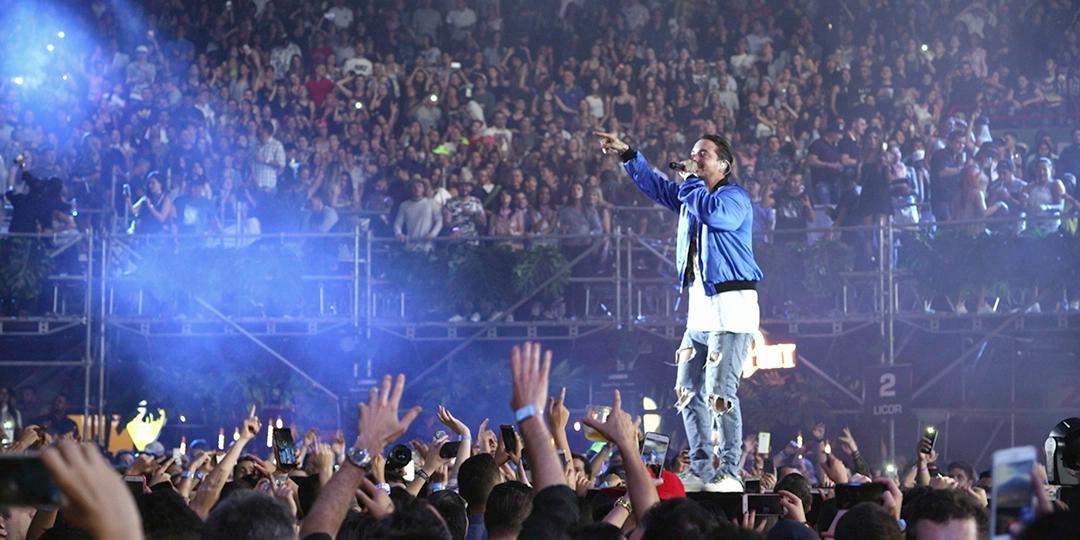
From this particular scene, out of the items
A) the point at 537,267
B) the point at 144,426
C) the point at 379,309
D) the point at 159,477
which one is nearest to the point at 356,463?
the point at 159,477

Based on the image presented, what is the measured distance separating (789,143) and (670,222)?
2243 mm

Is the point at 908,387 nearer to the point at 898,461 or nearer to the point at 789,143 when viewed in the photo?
the point at 898,461

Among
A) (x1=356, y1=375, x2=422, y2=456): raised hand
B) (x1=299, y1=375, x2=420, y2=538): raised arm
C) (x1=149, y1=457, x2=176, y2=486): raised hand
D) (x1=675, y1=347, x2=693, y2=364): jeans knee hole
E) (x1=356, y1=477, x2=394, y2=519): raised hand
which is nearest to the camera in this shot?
(x1=299, y1=375, x2=420, y2=538): raised arm

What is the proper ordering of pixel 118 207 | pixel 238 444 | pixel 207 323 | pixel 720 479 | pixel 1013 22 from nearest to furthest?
pixel 238 444, pixel 720 479, pixel 207 323, pixel 118 207, pixel 1013 22

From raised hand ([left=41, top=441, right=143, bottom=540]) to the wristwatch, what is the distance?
1520 mm

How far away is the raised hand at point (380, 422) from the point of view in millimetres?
4004

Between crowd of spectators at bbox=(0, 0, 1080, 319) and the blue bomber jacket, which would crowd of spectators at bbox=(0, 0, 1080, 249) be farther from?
the blue bomber jacket

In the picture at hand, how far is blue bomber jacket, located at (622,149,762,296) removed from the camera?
23.7 feet

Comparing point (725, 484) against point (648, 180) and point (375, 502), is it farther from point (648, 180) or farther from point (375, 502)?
point (375, 502)

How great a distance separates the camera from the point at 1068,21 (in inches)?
768

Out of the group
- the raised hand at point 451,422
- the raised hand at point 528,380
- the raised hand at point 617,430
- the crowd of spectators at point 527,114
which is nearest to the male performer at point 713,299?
the raised hand at point 451,422

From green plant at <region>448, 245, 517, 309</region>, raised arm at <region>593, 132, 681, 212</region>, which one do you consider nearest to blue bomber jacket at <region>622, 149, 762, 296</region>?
raised arm at <region>593, 132, 681, 212</region>

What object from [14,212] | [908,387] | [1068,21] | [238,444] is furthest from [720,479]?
[1068,21]

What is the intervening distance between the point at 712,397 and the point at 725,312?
0.41 m
